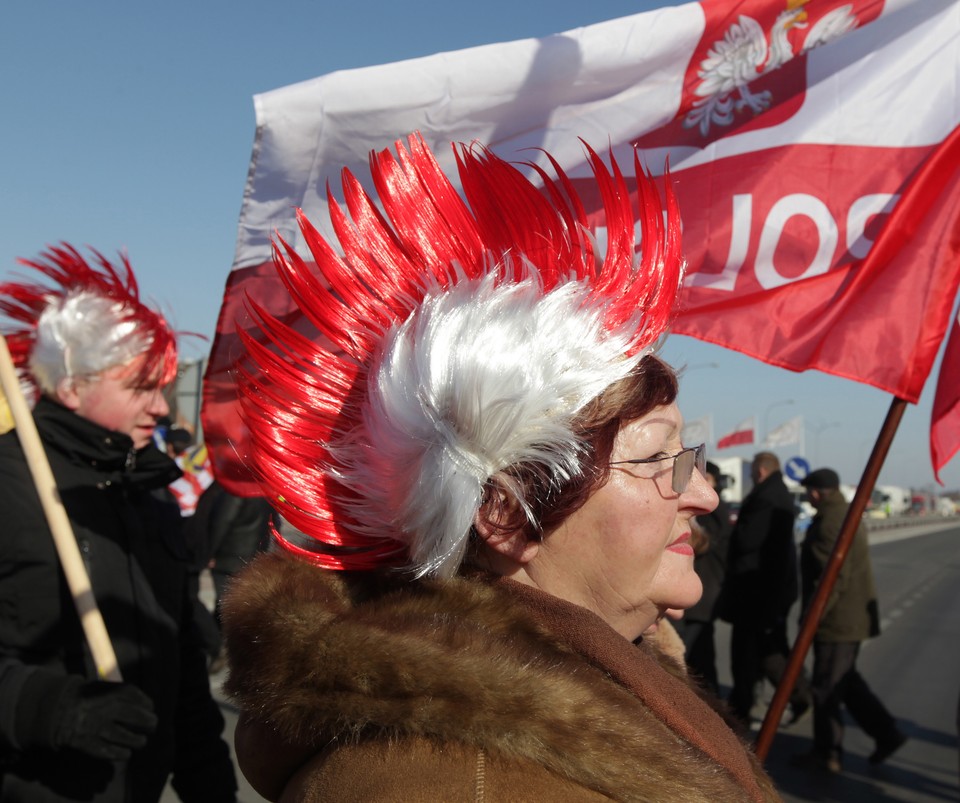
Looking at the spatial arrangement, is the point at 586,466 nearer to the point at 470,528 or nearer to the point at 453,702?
the point at 470,528

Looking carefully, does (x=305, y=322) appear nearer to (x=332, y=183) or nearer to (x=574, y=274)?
(x=332, y=183)

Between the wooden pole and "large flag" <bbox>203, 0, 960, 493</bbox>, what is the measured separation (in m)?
0.68

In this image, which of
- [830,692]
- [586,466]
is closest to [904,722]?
[830,692]

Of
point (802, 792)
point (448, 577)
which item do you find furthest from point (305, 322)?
point (802, 792)

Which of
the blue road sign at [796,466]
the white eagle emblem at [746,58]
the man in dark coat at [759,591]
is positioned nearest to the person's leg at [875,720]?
the man in dark coat at [759,591]

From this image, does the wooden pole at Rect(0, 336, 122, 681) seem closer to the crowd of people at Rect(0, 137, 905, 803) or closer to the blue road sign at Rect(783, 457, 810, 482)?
the crowd of people at Rect(0, 137, 905, 803)

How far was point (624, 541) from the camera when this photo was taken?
171 cm

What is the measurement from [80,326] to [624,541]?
76.1 inches

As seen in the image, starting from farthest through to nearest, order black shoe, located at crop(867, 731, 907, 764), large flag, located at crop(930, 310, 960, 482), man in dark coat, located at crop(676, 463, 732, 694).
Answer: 1. man in dark coat, located at crop(676, 463, 732, 694)
2. black shoe, located at crop(867, 731, 907, 764)
3. large flag, located at crop(930, 310, 960, 482)

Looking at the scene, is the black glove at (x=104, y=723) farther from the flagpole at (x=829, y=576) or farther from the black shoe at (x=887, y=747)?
the black shoe at (x=887, y=747)

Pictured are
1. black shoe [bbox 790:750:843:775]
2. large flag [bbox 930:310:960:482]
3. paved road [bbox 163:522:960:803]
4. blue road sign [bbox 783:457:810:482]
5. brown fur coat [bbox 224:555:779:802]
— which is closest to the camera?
brown fur coat [bbox 224:555:779:802]

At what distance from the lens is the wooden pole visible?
245 cm

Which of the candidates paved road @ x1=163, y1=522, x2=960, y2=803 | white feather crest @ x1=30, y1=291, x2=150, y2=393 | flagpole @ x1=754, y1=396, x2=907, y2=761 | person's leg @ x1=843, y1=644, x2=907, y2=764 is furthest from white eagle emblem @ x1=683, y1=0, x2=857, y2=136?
person's leg @ x1=843, y1=644, x2=907, y2=764

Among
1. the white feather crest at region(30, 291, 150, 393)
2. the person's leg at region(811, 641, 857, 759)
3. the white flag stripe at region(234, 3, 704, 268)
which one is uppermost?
the white flag stripe at region(234, 3, 704, 268)
